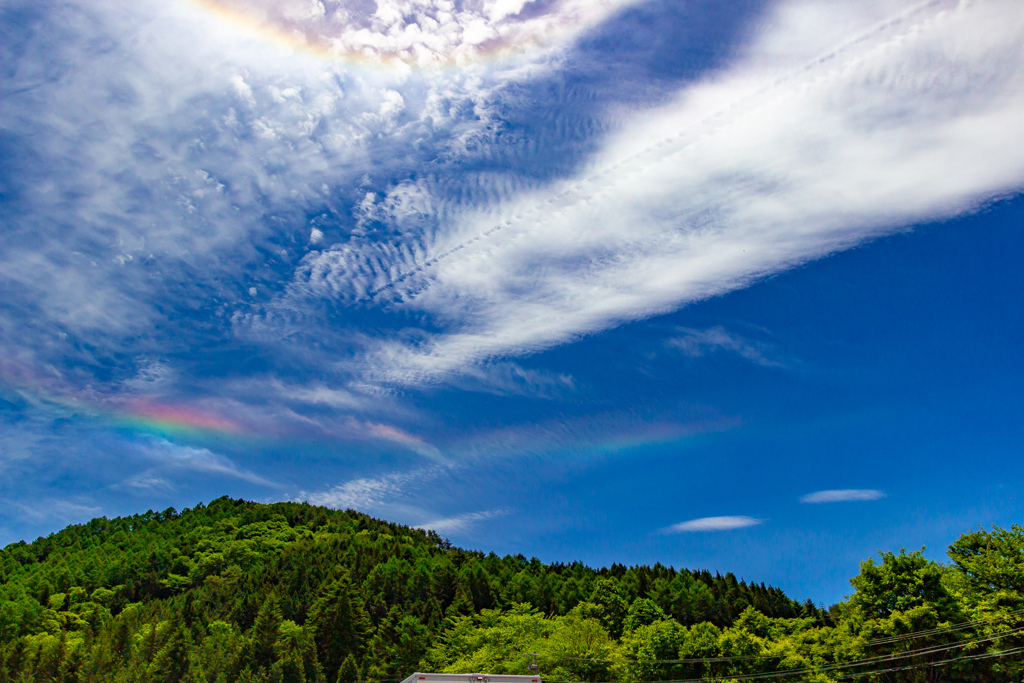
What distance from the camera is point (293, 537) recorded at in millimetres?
187500

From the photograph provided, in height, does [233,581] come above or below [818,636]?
above

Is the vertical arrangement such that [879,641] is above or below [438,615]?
below

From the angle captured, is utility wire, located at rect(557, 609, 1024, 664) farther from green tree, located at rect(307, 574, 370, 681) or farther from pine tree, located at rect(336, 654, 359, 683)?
green tree, located at rect(307, 574, 370, 681)

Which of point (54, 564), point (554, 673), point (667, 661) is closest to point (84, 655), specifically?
point (554, 673)

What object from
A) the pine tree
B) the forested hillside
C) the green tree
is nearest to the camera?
the forested hillside

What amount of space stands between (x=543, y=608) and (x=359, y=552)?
2087 inches

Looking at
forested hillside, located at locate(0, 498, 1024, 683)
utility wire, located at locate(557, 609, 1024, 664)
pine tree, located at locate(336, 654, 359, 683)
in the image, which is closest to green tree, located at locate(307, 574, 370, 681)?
forested hillside, located at locate(0, 498, 1024, 683)

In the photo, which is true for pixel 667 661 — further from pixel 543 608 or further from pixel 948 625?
pixel 543 608

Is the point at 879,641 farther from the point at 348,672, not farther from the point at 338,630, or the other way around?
the point at 338,630

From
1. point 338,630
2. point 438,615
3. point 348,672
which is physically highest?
point 438,615

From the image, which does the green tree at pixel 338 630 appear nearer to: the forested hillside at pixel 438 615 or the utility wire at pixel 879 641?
the forested hillside at pixel 438 615

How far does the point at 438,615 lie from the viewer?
107 m

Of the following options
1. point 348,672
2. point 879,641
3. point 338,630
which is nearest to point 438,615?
point 338,630

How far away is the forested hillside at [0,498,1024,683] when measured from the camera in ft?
182
